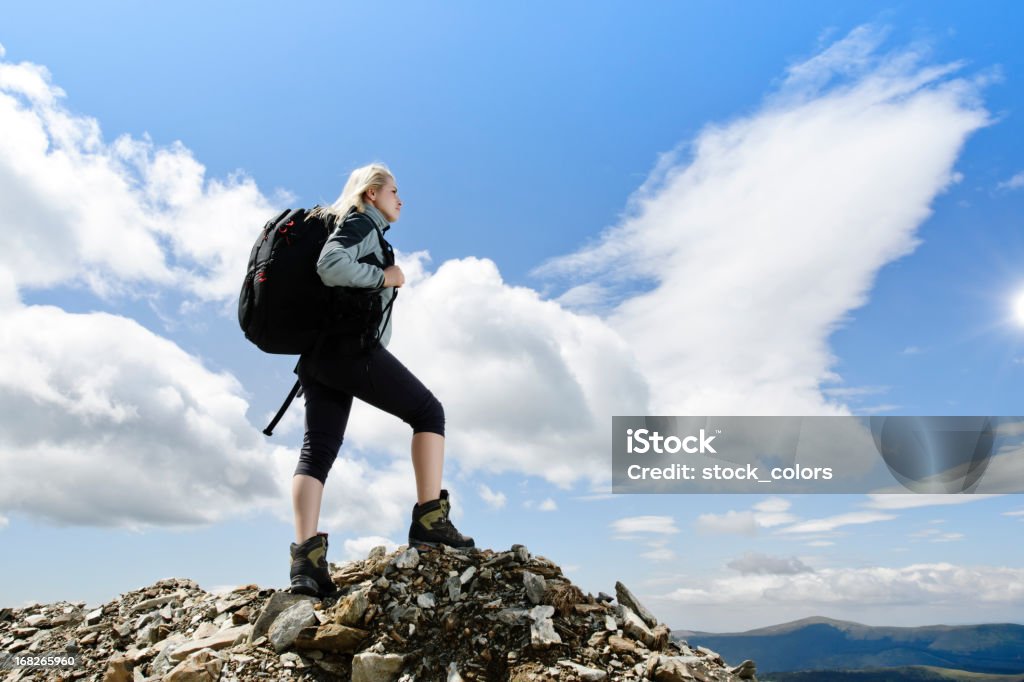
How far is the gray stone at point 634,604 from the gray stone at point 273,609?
2.42 m

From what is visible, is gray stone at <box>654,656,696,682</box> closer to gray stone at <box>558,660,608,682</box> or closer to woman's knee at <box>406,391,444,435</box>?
gray stone at <box>558,660,608,682</box>

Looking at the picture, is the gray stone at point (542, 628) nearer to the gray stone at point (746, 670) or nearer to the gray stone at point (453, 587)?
the gray stone at point (453, 587)

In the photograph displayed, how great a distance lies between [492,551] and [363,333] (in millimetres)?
2136

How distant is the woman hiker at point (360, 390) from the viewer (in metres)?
5.40

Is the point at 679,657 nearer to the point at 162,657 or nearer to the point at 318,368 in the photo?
the point at 318,368

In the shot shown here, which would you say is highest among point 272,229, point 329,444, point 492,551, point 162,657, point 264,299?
point 272,229

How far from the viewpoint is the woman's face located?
5711 millimetres

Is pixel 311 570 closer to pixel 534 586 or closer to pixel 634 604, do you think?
pixel 534 586

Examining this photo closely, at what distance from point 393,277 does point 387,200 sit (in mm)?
742

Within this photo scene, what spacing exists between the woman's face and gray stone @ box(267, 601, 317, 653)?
3176 millimetres

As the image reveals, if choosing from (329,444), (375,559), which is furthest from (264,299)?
(375,559)

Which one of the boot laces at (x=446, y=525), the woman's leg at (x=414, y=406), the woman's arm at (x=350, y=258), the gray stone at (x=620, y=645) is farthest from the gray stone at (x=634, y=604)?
the woman's arm at (x=350, y=258)

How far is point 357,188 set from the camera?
18.7 ft

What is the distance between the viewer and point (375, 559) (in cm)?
593
